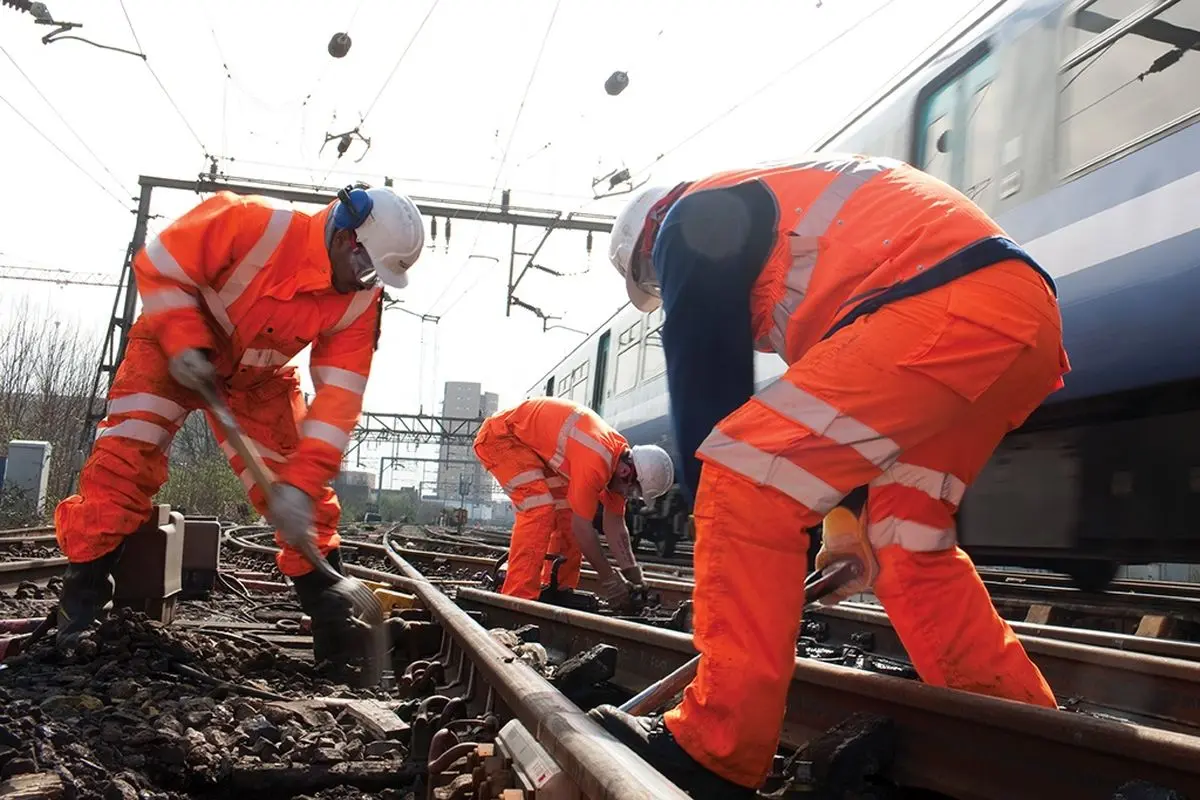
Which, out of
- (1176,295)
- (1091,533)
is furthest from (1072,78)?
(1091,533)

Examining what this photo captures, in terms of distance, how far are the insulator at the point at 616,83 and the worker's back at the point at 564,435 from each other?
7446 millimetres

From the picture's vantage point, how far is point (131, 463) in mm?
3934

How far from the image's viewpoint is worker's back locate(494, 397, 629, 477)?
19.6ft

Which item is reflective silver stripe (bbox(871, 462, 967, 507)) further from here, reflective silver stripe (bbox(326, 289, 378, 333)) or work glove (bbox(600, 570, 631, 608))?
work glove (bbox(600, 570, 631, 608))

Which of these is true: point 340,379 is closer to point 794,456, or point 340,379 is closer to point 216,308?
point 216,308

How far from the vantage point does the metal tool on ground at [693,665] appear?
256 centimetres

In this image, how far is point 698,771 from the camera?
77.0 inches

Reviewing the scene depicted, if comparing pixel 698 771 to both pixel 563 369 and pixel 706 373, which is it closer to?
pixel 706 373

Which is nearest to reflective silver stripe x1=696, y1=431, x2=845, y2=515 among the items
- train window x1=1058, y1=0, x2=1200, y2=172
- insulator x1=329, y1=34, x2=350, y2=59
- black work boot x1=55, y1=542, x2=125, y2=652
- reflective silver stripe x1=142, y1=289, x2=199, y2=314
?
reflective silver stripe x1=142, y1=289, x2=199, y2=314

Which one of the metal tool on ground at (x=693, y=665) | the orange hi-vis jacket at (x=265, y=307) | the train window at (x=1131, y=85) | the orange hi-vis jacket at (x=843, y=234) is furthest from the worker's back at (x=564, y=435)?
the orange hi-vis jacket at (x=843, y=234)

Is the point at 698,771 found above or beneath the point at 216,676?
above

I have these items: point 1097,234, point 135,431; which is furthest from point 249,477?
point 1097,234

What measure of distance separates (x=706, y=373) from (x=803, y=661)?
95 centimetres

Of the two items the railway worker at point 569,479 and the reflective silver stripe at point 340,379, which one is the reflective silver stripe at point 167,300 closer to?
the reflective silver stripe at point 340,379
